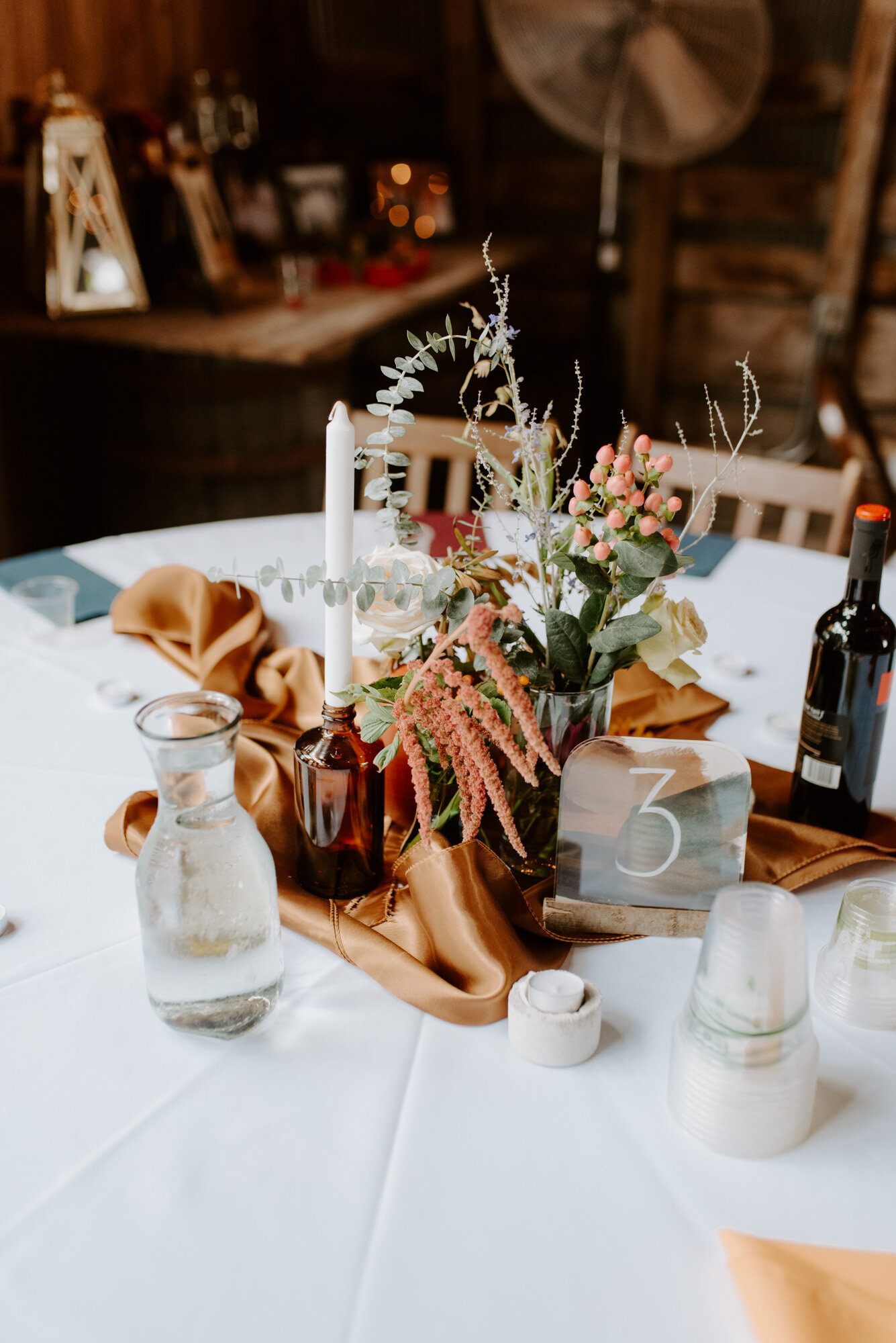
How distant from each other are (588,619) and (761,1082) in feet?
1.19

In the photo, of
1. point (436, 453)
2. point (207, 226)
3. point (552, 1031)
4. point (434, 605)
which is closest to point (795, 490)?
point (436, 453)

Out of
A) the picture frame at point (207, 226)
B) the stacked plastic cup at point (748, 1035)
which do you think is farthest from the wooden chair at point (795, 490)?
the picture frame at point (207, 226)

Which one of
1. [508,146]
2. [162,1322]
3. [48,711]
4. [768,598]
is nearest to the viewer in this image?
[162,1322]

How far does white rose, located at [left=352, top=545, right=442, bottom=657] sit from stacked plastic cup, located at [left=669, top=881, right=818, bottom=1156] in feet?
1.03

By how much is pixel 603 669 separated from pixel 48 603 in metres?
0.82

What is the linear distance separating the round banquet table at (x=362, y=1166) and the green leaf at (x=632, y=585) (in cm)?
30

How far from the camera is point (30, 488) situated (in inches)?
115

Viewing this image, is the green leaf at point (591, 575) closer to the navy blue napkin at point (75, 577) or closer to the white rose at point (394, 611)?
the white rose at point (394, 611)

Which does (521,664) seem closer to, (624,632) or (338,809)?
(624,632)

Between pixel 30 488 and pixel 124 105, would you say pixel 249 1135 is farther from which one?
pixel 124 105

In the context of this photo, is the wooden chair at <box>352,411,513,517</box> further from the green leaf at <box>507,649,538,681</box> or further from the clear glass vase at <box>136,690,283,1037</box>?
the clear glass vase at <box>136,690,283,1037</box>

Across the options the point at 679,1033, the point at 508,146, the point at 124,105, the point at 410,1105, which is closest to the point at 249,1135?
the point at 410,1105

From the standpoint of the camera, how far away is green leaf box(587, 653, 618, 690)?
0.88 metres

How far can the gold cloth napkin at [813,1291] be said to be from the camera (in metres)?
0.60
